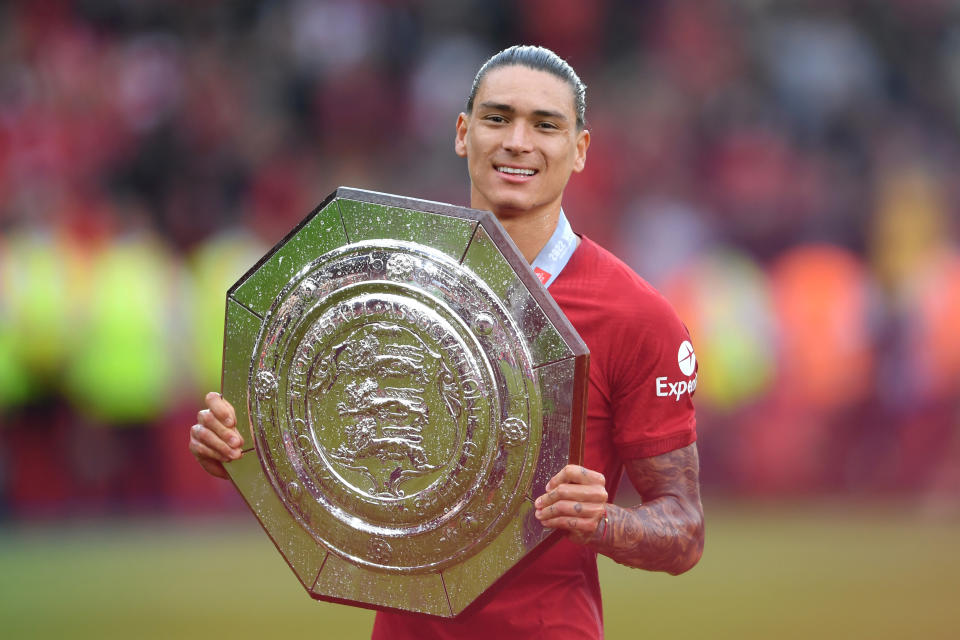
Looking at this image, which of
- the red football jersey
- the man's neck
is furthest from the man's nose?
the red football jersey

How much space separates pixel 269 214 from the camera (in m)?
10.6

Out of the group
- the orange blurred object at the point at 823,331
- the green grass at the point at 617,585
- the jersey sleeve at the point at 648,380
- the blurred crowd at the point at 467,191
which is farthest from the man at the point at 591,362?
the orange blurred object at the point at 823,331

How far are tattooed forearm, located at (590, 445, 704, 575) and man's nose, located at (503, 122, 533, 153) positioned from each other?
0.64 meters

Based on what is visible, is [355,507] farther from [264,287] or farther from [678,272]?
[678,272]

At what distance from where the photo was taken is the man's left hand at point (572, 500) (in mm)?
2236

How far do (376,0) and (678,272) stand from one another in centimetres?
421

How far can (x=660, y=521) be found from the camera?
8.13ft

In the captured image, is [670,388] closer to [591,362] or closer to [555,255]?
[591,362]

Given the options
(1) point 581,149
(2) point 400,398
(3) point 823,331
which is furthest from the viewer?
(3) point 823,331

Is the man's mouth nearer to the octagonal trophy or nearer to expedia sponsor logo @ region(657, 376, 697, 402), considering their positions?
the octagonal trophy

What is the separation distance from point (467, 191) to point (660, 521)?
906 centimetres

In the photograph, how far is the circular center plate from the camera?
230 cm

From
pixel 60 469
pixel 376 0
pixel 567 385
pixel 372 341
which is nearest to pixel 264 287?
pixel 372 341

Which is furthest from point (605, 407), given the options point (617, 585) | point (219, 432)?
point (617, 585)
